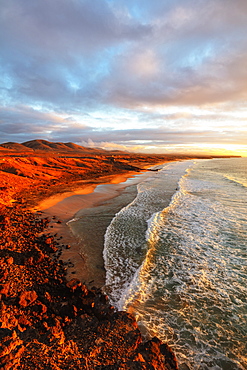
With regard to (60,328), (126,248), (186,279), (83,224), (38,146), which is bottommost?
(186,279)

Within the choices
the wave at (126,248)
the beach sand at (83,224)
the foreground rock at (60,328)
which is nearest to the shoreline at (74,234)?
the beach sand at (83,224)

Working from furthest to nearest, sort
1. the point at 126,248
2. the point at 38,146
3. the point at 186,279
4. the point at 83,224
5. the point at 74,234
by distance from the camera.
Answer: the point at 38,146, the point at 83,224, the point at 74,234, the point at 126,248, the point at 186,279

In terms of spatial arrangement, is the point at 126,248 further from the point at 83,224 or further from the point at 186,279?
the point at 83,224

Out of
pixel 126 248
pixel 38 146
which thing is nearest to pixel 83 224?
pixel 126 248

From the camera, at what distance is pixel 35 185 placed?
2352 cm

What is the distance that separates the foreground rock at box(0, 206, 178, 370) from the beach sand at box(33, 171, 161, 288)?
0.92 m

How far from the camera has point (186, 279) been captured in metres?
7.59

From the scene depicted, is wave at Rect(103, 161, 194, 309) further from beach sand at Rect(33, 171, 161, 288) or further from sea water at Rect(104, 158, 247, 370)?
beach sand at Rect(33, 171, 161, 288)

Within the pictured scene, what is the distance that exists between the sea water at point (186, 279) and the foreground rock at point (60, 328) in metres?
0.90

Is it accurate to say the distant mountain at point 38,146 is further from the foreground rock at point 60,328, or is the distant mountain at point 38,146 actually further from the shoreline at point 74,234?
the foreground rock at point 60,328

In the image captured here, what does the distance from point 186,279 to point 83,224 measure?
756 cm

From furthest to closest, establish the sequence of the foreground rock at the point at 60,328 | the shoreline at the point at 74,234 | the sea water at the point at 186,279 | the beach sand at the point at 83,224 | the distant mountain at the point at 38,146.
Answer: the distant mountain at the point at 38,146 < the beach sand at the point at 83,224 < the shoreline at the point at 74,234 < the sea water at the point at 186,279 < the foreground rock at the point at 60,328

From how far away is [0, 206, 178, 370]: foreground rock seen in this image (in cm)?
366

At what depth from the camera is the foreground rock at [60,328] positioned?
12.0 ft
